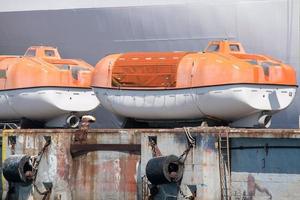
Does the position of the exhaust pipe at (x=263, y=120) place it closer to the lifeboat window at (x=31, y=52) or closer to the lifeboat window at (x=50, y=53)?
the lifeboat window at (x=50, y=53)

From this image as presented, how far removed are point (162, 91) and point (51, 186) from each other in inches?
143

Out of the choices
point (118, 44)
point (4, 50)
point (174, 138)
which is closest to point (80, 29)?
point (118, 44)

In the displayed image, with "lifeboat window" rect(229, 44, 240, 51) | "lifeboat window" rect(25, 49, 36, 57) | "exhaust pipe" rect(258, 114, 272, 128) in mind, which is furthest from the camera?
"lifeboat window" rect(25, 49, 36, 57)

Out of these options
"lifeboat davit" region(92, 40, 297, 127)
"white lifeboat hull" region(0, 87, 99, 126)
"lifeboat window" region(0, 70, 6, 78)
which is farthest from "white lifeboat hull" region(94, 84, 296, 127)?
"lifeboat window" region(0, 70, 6, 78)

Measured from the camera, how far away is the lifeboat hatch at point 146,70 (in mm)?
22344

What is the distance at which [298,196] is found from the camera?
18938 mm

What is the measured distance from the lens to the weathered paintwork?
19.3 metres

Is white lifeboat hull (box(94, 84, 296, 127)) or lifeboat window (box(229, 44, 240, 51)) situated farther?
lifeboat window (box(229, 44, 240, 51))

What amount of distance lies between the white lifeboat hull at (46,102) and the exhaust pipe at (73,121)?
0.45 ft

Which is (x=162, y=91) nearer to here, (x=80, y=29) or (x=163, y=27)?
(x=163, y=27)

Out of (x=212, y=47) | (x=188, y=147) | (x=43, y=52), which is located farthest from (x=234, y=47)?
(x=43, y=52)

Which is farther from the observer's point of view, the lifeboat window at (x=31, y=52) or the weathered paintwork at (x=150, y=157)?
the lifeboat window at (x=31, y=52)

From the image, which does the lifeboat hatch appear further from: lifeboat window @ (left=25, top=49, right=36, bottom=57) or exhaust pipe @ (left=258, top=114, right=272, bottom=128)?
lifeboat window @ (left=25, top=49, right=36, bottom=57)

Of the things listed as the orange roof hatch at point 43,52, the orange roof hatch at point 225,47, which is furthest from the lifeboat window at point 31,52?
the orange roof hatch at point 225,47
